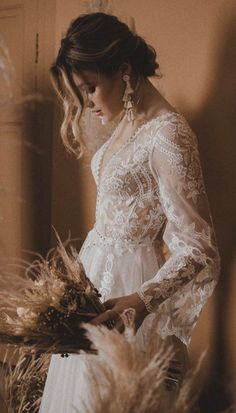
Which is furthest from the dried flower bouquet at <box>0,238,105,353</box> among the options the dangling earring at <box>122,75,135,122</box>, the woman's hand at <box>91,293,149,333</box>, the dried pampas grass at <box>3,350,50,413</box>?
the dried pampas grass at <box>3,350,50,413</box>

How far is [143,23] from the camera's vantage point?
4.94ft

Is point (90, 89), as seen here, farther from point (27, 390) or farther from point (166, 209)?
point (27, 390)

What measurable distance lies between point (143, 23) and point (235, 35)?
10.9 inches

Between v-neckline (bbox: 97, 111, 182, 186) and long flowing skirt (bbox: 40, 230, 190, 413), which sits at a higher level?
v-neckline (bbox: 97, 111, 182, 186)

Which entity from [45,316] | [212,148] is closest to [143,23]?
[212,148]

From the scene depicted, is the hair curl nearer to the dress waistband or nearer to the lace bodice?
the lace bodice

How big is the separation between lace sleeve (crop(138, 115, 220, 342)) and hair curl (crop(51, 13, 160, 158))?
0.18 meters

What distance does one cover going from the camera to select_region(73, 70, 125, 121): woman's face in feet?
3.97

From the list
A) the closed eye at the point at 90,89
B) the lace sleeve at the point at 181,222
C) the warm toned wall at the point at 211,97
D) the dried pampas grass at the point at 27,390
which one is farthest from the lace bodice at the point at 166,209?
the dried pampas grass at the point at 27,390

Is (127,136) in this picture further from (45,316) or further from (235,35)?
(45,316)

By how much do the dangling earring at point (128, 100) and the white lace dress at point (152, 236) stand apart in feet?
0.16

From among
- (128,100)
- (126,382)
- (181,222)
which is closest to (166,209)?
(181,222)

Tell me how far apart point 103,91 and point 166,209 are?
0.30 meters

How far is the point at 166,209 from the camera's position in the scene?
1.11m
